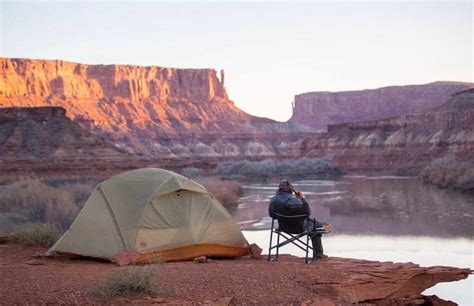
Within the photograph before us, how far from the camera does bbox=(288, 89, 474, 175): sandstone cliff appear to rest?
211 feet

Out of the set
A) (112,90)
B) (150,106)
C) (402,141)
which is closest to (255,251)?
(402,141)

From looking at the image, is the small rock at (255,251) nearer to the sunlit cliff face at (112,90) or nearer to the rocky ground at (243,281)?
the rocky ground at (243,281)

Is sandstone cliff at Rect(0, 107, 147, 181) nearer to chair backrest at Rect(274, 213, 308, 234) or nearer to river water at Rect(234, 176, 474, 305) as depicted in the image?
river water at Rect(234, 176, 474, 305)

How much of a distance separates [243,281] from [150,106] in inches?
4378

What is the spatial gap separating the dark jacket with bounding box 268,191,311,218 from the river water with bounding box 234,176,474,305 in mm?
3022

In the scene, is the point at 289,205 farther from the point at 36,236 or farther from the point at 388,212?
the point at 388,212

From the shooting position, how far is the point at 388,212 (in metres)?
26.1

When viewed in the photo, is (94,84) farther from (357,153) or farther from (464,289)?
(464,289)

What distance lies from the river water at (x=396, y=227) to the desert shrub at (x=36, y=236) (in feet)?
17.0

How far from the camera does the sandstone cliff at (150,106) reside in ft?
322

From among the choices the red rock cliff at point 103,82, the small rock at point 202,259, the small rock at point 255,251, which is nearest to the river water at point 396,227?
the small rock at point 255,251

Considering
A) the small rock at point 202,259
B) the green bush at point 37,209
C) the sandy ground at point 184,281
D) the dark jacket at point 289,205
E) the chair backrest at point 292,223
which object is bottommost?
the green bush at point 37,209

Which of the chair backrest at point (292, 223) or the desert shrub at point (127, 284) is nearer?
the desert shrub at point (127, 284)

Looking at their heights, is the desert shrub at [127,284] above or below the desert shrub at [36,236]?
above
